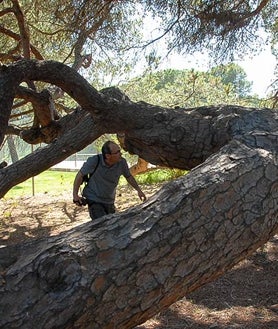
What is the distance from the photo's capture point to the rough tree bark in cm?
143

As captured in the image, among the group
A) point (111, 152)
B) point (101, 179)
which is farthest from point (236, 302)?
point (111, 152)

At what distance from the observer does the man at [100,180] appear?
4520 mm

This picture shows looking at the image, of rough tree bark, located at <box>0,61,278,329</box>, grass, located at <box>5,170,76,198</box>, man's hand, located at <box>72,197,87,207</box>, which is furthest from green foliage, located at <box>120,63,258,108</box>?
rough tree bark, located at <box>0,61,278,329</box>

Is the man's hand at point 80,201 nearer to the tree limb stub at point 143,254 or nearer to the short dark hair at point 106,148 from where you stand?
the short dark hair at point 106,148

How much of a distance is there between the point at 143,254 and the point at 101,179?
303cm

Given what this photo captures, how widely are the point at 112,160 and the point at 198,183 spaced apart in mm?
2703

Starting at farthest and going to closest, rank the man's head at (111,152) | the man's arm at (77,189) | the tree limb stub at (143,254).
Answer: the man's arm at (77,189), the man's head at (111,152), the tree limb stub at (143,254)

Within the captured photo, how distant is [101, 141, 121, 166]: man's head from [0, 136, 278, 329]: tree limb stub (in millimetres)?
2434

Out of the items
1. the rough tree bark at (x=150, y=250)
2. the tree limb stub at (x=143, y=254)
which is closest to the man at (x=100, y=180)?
the rough tree bark at (x=150, y=250)

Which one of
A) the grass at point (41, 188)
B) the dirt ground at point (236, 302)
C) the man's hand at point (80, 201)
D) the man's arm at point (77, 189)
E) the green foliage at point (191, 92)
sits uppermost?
the green foliage at point (191, 92)

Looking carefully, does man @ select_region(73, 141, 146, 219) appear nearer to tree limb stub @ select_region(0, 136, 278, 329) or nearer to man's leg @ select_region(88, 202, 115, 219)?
man's leg @ select_region(88, 202, 115, 219)

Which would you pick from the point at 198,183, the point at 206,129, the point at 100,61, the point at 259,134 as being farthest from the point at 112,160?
the point at 100,61

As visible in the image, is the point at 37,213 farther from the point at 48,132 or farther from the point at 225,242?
the point at 225,242

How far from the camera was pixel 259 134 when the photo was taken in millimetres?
2357
